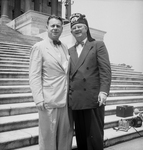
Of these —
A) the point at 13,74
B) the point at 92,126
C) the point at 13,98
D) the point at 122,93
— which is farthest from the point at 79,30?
the point at 122,93

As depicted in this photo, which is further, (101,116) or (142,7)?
(142,7)

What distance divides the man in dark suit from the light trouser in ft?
0.58

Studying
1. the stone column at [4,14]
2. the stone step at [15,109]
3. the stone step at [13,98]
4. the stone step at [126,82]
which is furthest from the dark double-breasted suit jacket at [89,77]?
the stone column at [4,14]

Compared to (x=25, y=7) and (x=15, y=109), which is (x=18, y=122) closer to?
(x=15, y=109)

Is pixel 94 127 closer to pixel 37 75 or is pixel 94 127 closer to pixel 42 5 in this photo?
pixel 37 75

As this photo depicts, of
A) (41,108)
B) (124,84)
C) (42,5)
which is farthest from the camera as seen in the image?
(42,5)

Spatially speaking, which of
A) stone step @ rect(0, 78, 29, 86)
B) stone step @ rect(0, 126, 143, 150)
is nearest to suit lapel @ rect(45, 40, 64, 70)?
stone step @ rect(0, 126, 143, 150)

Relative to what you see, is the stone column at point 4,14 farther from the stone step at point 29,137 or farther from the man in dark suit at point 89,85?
the man in dark suit at point 89,85

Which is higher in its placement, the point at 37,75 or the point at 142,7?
the point at 142,7

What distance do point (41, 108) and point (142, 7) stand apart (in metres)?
4.47

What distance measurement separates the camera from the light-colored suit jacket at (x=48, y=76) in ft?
7.45

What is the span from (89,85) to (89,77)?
102 mm

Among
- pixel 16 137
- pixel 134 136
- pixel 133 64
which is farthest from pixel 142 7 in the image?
pixel 133 64

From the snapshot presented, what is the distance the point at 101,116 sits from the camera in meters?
2.37
